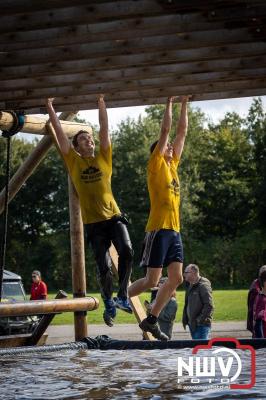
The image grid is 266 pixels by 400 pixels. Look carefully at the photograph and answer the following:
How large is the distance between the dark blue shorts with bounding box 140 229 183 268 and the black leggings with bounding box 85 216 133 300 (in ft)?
0.67

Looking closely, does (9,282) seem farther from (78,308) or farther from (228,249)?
(228,249)

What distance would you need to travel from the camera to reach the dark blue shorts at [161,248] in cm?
904

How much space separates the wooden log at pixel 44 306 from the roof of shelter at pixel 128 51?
247cm

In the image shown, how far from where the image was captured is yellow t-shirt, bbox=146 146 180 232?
905cm

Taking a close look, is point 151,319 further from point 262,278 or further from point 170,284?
point 262,278

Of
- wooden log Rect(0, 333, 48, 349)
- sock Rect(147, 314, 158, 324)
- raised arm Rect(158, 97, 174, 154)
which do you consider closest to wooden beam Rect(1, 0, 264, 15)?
raised arm Rect(158, 97, 174, 154)

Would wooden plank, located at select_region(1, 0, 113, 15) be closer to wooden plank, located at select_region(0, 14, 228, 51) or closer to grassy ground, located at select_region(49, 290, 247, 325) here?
wooden plank, located at select_region(0, 14, 228, 51)

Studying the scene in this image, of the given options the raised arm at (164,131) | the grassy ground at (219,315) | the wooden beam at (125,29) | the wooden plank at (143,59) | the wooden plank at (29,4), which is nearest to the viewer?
the wooden plank at (29,4)

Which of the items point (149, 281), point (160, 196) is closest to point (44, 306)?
point (149, 281)

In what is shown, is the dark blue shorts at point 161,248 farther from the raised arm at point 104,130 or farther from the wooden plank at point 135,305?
the wooden plank at point 135,305

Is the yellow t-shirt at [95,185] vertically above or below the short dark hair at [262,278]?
above

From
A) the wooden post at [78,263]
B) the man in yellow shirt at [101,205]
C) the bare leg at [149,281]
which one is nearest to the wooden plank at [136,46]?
the man in yellow shirt at [101,205]

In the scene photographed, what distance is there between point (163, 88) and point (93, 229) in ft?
5.95

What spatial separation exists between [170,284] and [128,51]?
267 cm
